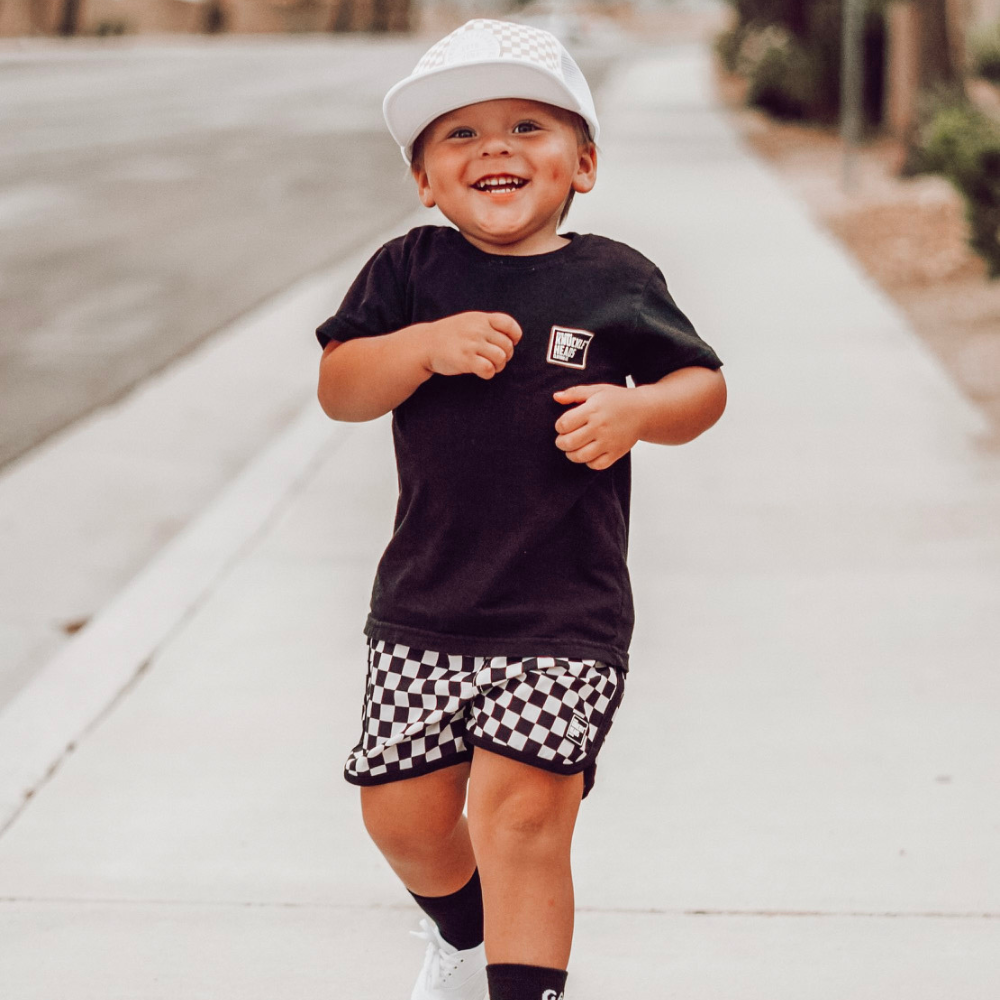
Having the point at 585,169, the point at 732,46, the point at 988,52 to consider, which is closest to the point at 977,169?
the point at 988,52

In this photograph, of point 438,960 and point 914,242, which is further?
point 914,242

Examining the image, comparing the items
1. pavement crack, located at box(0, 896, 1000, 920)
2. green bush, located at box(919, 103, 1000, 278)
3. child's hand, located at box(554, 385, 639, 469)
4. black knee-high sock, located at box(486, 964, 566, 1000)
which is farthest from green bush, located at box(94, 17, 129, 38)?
black knee-high sock, located at box(486, 964, 566, 1000)

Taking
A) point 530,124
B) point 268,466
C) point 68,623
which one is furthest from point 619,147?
point 530,124

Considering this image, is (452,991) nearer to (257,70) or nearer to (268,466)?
(268,466)

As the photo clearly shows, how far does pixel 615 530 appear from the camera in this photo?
2.31 m

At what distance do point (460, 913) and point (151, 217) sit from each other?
1211 centimetres

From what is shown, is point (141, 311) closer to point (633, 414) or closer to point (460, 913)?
point (460, 913)

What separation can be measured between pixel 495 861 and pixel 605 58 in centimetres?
5617

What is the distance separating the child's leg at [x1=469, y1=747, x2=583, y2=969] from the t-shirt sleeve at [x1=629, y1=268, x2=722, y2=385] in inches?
22.8

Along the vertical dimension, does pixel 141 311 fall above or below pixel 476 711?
below

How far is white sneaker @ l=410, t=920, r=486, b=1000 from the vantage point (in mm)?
2514

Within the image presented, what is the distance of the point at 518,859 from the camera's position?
85.7 inches

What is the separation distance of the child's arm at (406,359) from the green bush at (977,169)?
750 cm

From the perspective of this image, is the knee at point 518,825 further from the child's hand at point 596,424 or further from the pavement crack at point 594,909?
the pavement crack at point 594,909
